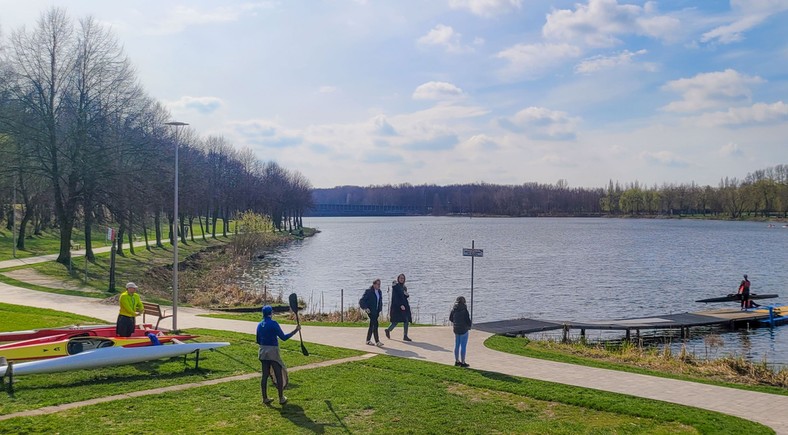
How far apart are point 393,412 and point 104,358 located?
642 centimetres

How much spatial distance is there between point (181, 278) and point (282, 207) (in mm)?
58117

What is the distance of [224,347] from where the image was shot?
15750 millimetres

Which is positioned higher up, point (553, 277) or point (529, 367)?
point (529, 367)

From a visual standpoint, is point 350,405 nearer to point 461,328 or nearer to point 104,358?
point 461,328

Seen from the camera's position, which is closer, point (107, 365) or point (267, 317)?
point (267, 317)

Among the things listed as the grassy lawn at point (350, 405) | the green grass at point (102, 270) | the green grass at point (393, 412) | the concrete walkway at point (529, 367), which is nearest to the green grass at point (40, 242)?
the green grass at point (102, 270)

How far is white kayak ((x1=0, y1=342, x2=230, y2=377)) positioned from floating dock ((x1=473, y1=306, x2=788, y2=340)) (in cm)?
1029

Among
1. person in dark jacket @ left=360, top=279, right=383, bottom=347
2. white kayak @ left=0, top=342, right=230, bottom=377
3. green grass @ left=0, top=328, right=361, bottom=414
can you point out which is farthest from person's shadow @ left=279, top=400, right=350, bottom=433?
person in dark jacket @ left=360, top=279, right=383, bottom=347

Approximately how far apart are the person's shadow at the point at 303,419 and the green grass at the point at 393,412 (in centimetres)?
2

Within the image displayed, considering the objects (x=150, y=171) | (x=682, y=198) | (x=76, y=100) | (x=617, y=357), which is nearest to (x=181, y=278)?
(x=150, y=171)

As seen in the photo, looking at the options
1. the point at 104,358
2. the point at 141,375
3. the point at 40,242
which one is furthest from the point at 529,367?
the point at 40,242

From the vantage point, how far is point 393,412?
422 inches

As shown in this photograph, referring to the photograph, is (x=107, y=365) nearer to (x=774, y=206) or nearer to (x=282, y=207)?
(x=282, y=207)

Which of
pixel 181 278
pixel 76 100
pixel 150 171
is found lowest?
pixel 181 278
